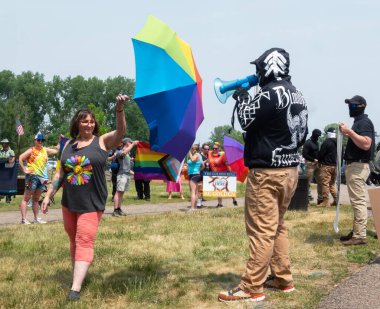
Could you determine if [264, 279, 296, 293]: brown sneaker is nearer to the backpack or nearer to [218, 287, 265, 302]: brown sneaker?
[218, 287, 265, 302]: brown sneaker

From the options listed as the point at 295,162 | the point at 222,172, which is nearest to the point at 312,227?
the point at 295,162

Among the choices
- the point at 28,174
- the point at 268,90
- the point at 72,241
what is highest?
the point at 268,90

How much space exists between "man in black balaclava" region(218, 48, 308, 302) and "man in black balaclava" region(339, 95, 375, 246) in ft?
8.27

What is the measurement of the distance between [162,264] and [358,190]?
2713 millimetres

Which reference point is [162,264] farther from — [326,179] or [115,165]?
[326,179]

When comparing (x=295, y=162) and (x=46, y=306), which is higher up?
(x=295, y=162)

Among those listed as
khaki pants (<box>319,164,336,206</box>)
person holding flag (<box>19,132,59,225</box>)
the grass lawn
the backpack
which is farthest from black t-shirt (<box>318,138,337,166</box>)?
person holding flag (<box>19,132,59,225</box>)

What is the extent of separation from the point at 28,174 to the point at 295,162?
644cm

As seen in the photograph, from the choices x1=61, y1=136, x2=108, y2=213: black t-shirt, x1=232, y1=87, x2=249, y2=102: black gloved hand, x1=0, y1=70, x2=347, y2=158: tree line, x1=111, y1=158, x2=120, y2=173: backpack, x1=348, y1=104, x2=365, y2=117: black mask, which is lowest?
x1=61, y1=136, x2=108, y2=213: black t-shirt

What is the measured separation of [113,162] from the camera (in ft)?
41.4

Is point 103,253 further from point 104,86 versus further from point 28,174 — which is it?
point 104,86

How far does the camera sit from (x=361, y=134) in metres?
6.92

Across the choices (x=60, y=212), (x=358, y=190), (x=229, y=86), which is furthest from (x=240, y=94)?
(x=60, y=212)

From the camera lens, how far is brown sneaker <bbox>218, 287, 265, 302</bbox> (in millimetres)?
4605
